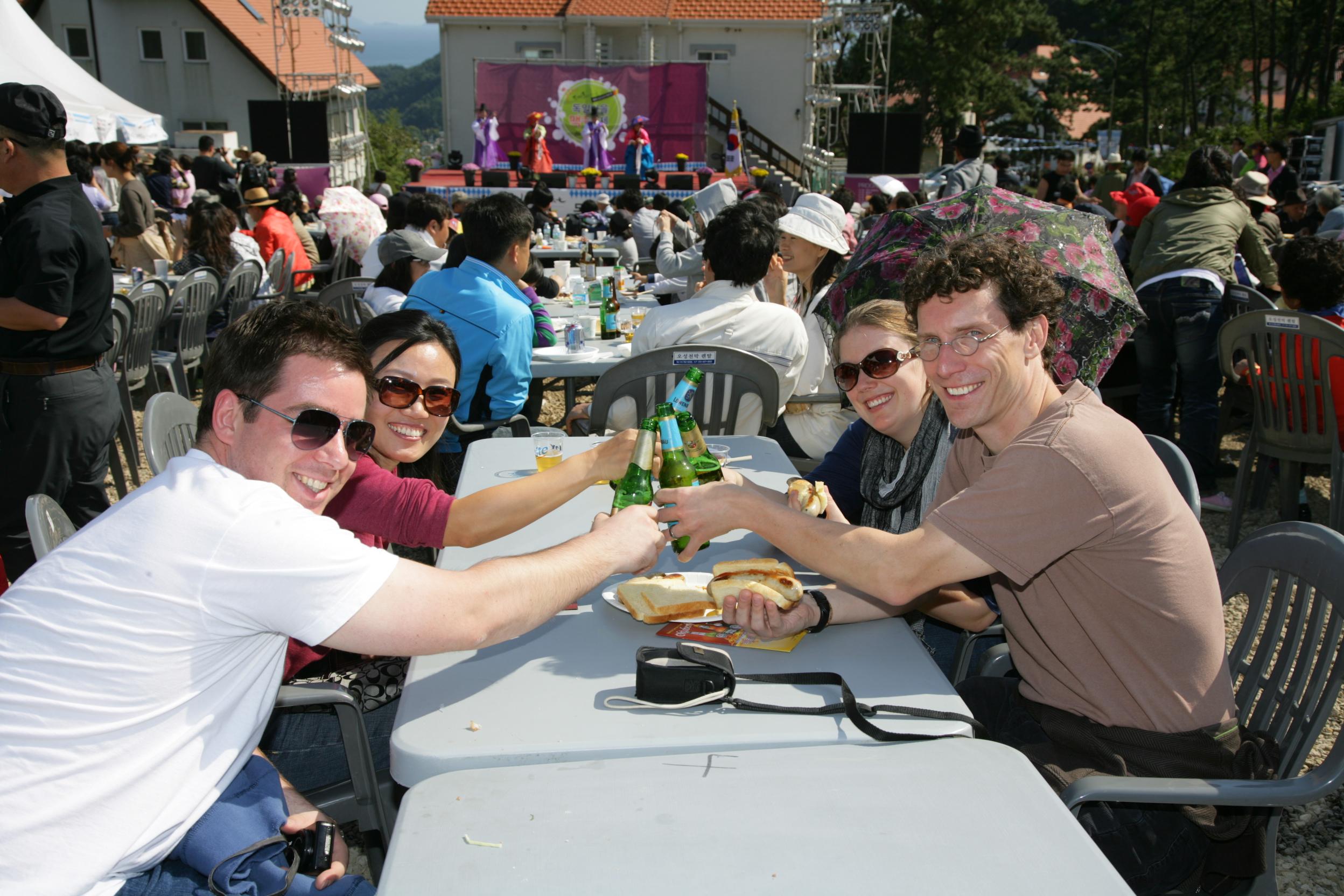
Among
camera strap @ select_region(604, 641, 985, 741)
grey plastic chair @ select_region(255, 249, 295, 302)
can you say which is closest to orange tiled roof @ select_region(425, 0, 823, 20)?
grey plastic chair @ select_region(255, 249, 295, 302)

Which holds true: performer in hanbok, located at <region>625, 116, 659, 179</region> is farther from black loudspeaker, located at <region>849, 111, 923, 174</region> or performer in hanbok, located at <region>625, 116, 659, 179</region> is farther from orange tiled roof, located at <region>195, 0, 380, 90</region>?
orange tiled roof, located at <region>195, 0, 380, 90</region>

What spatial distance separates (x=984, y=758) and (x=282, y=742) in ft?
5.39

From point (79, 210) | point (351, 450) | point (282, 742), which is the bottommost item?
point (282, 742)

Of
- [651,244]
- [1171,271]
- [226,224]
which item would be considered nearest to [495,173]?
[651,244]

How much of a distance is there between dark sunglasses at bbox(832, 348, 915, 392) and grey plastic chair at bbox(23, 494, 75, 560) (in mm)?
1903

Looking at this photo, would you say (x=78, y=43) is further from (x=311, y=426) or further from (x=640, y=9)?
(x=311, y=426)

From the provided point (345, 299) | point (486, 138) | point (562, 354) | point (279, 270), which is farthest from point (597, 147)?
point (562, 354)

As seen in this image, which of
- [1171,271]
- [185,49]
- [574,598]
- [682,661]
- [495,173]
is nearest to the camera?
[682,661]

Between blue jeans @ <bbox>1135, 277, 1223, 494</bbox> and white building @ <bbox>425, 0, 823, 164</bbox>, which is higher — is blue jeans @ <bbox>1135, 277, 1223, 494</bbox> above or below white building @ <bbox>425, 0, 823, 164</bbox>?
below

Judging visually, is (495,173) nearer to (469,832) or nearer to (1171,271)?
(1171,271)

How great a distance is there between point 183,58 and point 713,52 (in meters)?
19.5

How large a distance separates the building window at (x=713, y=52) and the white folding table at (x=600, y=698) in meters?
32.4

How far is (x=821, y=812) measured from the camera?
1276 mm

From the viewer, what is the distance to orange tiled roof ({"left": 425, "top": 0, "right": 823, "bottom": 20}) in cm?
3059
